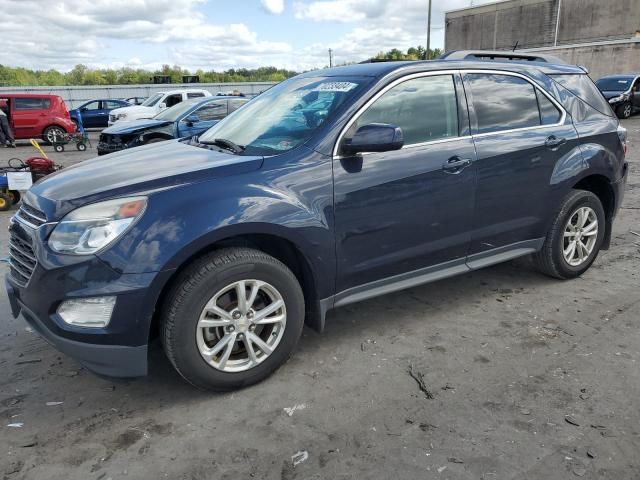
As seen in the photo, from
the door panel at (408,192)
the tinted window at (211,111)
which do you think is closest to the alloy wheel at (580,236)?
the door panel at (408,192)

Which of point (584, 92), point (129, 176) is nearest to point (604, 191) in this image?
point (584, 92)

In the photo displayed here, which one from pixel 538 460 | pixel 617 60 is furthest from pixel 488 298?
pixel 617 60

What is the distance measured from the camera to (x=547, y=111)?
4.16 metres

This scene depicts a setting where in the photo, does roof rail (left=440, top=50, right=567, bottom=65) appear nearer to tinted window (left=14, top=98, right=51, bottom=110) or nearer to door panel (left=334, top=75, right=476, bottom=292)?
door panel (left=334, top=75, right=476, bottom=292)

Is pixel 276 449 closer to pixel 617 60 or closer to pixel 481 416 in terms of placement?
pixel 481 416

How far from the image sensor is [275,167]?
3008 millimetres

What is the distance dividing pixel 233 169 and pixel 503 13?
197 feet

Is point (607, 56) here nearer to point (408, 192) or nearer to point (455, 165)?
point (455, 165)

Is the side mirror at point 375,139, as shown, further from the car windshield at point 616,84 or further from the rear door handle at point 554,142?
the car windshield at point 616,84

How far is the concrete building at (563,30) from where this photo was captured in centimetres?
3788

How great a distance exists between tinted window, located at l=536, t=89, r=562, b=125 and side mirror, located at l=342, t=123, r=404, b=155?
170 centimetres

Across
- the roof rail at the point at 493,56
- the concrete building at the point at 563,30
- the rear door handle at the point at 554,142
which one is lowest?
the rear door handle at the point at 554,142

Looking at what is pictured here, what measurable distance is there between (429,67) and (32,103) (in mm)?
18786

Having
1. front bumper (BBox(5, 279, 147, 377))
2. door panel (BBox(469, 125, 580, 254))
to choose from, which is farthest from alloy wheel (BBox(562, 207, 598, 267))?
front bumper (BBox(5, 279, 147, 377))
